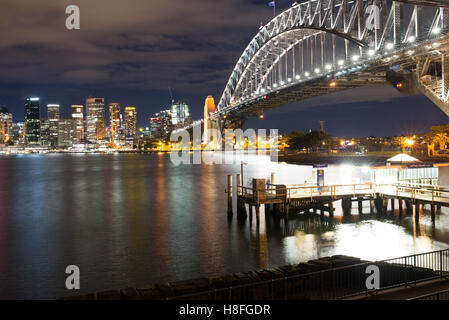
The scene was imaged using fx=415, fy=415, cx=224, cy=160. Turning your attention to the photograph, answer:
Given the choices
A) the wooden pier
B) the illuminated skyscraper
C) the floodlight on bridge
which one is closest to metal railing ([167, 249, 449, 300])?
the wooden pier

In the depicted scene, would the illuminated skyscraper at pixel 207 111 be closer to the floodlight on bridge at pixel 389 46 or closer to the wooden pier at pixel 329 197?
the floodlight on bridge at pixel 389 46

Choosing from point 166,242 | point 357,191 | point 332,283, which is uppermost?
point 357,191

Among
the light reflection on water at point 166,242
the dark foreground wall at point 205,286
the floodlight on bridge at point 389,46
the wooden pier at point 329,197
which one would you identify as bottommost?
the light reflection on water at point 166,242

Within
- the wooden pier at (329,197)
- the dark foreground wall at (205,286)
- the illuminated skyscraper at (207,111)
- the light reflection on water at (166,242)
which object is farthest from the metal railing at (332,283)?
the illuminated skyscraper at (207,111)

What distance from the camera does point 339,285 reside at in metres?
9.66

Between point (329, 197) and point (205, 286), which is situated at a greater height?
point (329, 197)

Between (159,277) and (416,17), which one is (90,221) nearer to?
(159,277)

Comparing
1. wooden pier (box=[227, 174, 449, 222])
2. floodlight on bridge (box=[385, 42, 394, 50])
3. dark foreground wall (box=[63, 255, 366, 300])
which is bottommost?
dark foreground wall (box=[63, 255, 366, 300])

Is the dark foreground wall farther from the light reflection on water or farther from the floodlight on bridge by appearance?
the floodlight on bridge

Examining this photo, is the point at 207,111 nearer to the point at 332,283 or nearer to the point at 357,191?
the point at 357,191

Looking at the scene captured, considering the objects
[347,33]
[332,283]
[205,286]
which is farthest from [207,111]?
[205,286]

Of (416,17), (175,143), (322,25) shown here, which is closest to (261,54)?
(322,25)

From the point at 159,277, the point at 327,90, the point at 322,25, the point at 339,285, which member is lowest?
the point at 159,277
